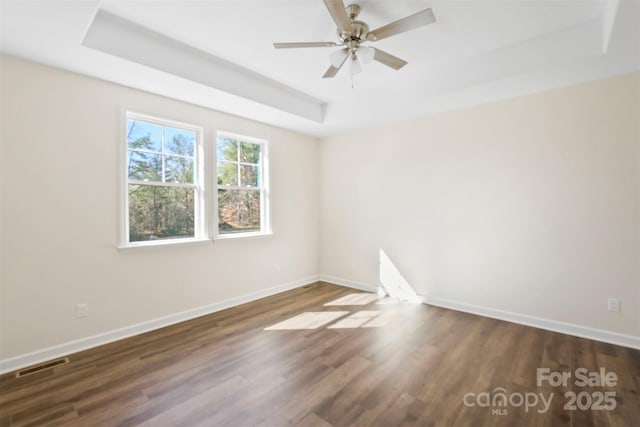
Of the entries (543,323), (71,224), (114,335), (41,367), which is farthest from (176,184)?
(543,323)

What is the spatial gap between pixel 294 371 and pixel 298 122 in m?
3.25

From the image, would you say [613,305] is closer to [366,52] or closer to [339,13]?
[366,52]

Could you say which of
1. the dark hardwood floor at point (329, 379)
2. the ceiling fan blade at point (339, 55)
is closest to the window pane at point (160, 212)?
the dark hardwood floor at point (329, 379)

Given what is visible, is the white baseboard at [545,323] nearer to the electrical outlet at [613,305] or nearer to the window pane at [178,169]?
the electrical outlet at [613,305]

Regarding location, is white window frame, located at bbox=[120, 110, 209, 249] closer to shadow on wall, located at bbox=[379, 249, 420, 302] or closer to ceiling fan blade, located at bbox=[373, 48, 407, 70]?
ceiling fan blade, located at bbox=[373, 48, 407, 70]

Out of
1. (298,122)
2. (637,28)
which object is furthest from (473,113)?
(298,122)

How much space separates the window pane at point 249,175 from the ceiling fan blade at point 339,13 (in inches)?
103

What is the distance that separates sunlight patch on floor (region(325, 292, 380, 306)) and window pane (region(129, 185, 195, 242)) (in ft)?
7.15

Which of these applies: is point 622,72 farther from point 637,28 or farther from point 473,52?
point 473,52

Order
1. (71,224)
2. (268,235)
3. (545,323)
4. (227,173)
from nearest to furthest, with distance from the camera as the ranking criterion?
1. (71,224)
2. (545,323)
3. (227,173)
4. (268,235)

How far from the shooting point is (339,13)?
1.92 meters

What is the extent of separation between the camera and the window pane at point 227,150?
4.03 metres

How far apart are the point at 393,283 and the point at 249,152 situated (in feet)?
9.60

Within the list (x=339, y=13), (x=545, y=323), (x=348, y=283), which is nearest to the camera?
(x=339, y=13)
